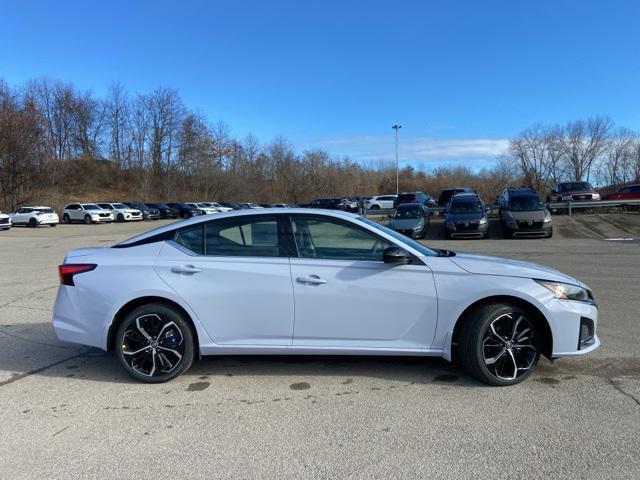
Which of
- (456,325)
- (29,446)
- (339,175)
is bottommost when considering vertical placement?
(29,446)

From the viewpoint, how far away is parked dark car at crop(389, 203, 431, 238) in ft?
70.8

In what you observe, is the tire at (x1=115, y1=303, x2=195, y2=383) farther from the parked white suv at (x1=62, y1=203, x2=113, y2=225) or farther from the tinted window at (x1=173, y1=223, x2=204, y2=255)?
the parked white suv at (x1=62, y1=203, x2=113, y2=225)

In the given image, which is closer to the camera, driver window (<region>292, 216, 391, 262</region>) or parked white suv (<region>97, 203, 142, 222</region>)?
driver window (<region>292, 216, 391, 262</region>)

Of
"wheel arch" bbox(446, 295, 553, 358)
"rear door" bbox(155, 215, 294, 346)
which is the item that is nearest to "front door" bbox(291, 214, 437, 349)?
"rear door" bbox(155, 215, 294, 346)

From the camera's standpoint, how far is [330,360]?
17.0 ft

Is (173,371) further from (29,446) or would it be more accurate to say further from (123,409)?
(29,446)

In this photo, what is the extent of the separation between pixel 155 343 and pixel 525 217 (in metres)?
18.7

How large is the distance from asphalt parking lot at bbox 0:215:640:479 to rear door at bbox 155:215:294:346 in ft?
1.68

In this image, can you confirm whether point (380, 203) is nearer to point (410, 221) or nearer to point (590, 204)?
point (590, 204)

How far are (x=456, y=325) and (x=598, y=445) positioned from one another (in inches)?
54.9

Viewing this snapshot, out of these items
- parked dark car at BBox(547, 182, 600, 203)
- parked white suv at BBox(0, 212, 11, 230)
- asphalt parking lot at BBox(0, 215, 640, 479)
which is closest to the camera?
asphalt parking lot at BBox(0, 215, 640, 479)

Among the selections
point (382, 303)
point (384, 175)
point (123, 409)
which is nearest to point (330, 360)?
point (382, 303)

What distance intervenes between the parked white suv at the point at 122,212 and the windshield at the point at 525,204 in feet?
119

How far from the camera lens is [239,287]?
4.45m
